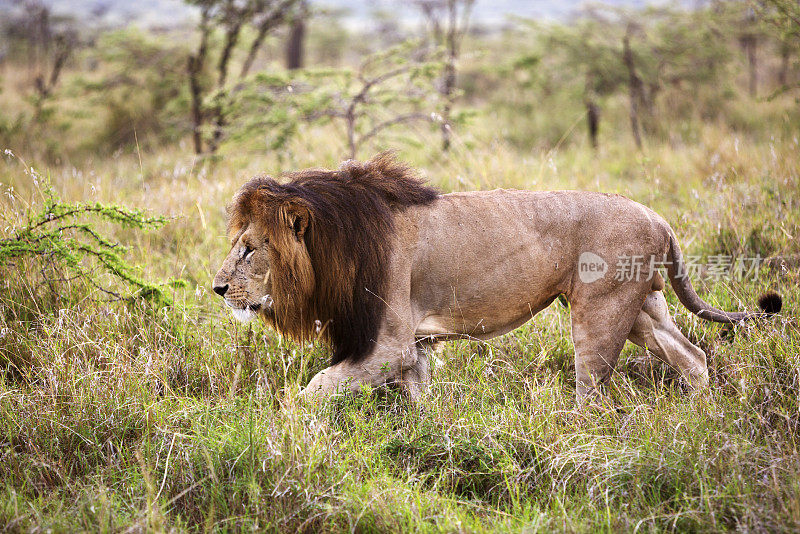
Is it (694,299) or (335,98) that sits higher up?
(335,98)

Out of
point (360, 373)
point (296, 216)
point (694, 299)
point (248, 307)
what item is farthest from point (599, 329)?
point (248, 307)

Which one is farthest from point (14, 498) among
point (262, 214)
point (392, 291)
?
Answer: point (392, 291)

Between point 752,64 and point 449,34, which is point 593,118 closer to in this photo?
point 449,34

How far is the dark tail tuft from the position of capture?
11.0 ft

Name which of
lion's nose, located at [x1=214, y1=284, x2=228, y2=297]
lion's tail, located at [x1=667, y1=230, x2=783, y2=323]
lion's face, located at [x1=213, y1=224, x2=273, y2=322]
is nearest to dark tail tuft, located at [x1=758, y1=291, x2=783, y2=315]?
lion's tail, located at [x1=667, y1=230, x2=783, y2=323]

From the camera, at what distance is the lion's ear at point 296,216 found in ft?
9.51

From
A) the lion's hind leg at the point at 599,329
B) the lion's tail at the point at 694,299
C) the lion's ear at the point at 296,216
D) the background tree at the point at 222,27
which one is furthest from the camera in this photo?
the background tree at the point at 222,27

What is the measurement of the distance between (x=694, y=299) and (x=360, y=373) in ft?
6.27

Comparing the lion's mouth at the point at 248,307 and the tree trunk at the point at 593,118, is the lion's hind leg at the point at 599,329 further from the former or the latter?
the tree trunk at the point at 593,118

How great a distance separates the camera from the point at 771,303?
3.37m

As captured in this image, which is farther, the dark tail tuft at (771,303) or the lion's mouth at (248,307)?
the dark tail tuft at (771,303)

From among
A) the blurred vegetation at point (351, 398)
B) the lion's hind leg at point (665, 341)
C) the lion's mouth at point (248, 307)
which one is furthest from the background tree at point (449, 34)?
the lion's mouth at point (248, 307)

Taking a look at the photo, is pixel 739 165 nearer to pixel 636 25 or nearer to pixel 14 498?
pixel 636 25

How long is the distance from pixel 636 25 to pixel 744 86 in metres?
4.54
